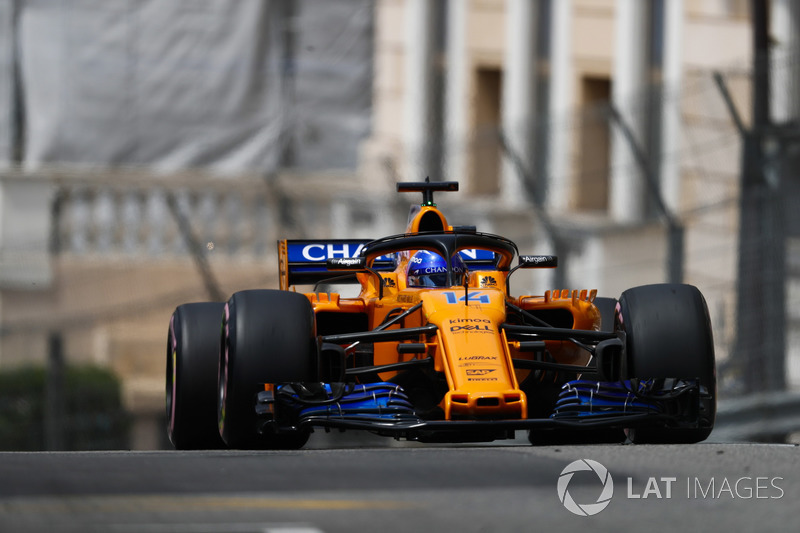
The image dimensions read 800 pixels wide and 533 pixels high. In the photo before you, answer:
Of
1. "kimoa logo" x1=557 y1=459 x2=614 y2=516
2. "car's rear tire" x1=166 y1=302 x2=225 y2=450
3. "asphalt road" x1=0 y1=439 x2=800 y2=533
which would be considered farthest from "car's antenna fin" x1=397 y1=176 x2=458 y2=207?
"kimoa logo" x1=557 y1=459 x2=614 y2=516

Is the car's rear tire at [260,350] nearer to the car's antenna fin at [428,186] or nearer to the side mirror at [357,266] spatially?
the side mirror at [357,266]

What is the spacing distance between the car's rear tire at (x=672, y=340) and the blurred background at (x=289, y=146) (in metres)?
5.33

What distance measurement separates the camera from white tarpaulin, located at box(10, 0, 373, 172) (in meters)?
22.3

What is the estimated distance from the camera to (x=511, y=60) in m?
22.3

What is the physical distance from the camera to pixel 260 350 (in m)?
8.29

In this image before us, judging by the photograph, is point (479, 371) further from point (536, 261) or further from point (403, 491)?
point (536, 261)

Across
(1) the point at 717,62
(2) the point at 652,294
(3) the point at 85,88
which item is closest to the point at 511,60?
(1) the point at 717,62

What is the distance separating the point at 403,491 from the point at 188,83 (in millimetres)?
16537

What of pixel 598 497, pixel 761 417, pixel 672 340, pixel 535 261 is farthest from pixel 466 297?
pixel 761 417

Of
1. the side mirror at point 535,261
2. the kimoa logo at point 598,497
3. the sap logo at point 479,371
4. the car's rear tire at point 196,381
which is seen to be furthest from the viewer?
the side mirror at point 535,261

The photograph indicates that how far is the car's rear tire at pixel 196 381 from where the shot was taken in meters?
9.30

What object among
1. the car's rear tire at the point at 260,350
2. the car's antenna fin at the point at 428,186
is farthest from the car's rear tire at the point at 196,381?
the car's antenna fin at the point at 428,186

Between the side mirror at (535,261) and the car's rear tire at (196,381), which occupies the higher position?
the side mirror at (535,261)

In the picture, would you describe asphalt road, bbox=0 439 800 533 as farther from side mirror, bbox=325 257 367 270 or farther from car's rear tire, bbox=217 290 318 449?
side mirror, bbox=325 257 367 270
